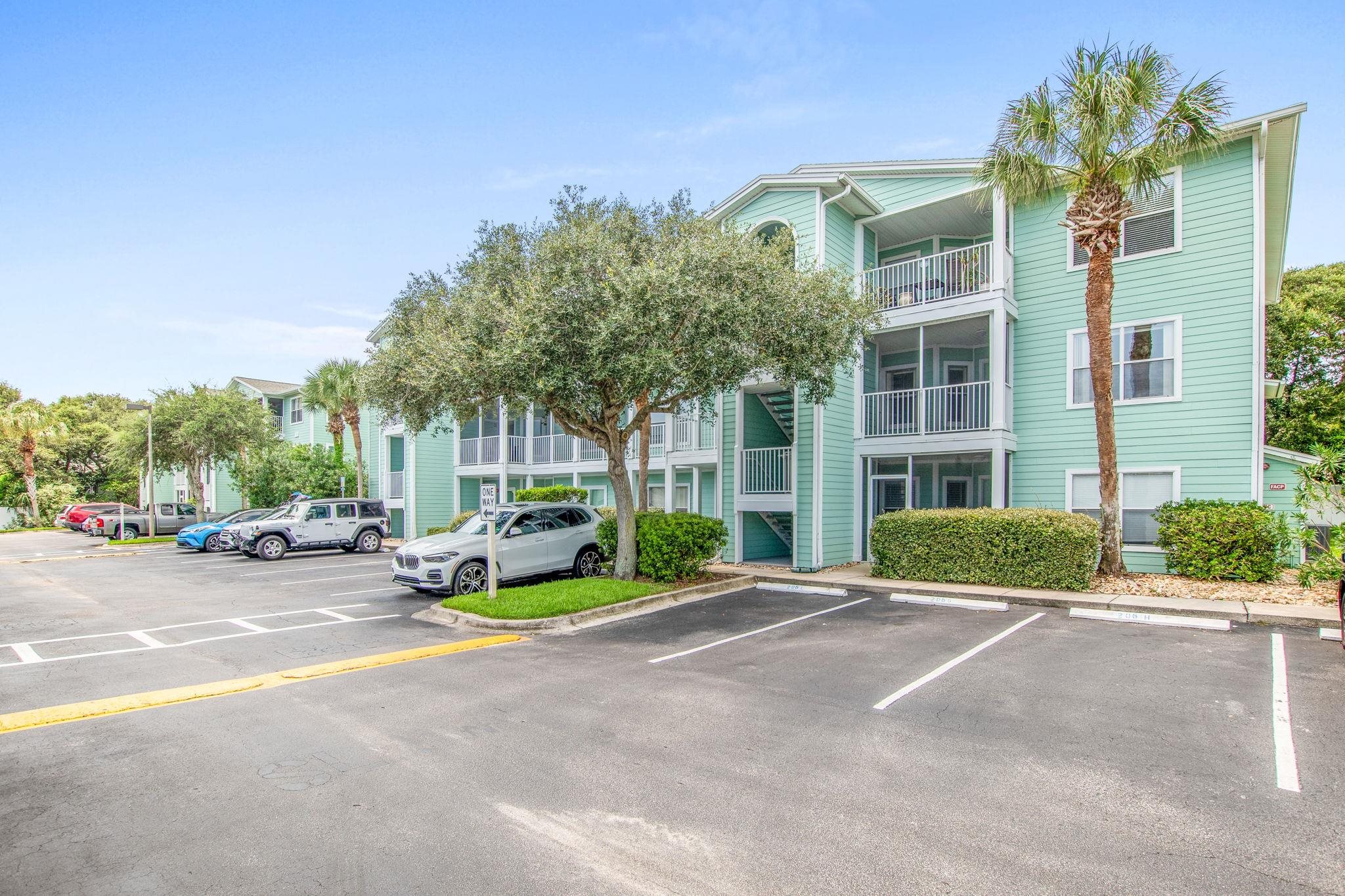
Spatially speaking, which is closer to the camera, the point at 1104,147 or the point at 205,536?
the point at 1104,147

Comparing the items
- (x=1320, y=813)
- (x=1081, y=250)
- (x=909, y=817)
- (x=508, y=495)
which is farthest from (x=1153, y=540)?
(x=508, y=495)

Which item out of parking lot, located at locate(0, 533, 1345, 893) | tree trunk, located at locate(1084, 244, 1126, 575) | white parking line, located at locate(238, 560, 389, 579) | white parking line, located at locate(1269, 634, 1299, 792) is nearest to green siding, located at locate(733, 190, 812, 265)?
tree trunk, located at locate(1084, 244, 1126, 575)

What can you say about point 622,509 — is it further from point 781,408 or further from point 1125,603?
point 1125,603

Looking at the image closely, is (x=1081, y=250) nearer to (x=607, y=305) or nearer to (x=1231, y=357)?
(x=1231, y=357)

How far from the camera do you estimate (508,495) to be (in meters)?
24.4

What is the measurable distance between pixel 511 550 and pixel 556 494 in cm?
820

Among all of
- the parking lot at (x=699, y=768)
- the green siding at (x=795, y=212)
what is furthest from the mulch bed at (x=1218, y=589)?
the green siding at (x=795, y=212)

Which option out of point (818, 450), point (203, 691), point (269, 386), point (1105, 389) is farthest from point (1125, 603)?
point (269, 386)

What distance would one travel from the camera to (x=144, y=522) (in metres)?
32.4

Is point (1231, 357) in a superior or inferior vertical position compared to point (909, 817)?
superior

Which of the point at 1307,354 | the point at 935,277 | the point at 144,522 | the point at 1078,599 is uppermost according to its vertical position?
the point at 935,277

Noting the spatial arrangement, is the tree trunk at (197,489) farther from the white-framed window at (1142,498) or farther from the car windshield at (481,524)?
the white-framed window at (1142,498)

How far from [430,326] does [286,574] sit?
9.27 meters

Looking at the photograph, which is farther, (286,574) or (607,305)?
(286,574)
